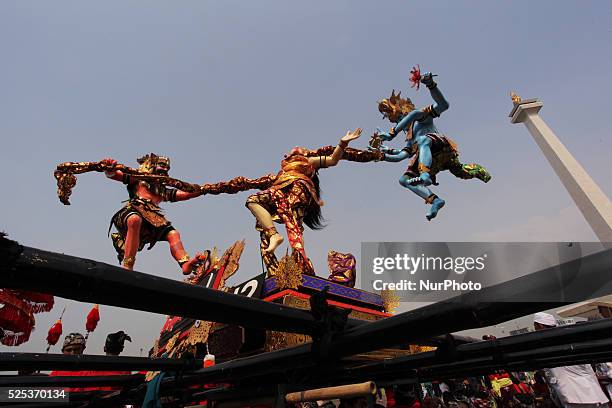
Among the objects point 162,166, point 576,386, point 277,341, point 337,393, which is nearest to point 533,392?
point 576,386

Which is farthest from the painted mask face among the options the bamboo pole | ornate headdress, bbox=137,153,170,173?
the bamboo pole

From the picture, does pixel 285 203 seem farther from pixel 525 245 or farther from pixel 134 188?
pixel 525 245

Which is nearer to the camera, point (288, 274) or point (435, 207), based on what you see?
point (288, 274)

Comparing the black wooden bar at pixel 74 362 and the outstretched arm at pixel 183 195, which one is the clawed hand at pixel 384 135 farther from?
the black wooden bar at pixel 74 362

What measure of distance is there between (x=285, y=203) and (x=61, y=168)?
307 centimetres

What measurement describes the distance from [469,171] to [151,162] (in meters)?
5.94

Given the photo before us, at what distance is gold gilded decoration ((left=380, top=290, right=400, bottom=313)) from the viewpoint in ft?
17.0

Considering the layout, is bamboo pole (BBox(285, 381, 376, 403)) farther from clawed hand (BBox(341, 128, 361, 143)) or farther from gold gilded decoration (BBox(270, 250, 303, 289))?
clawed hand (BBox(341, 128, 361, 143))

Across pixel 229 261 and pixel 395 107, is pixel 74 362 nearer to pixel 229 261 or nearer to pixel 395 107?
pixel 229 261

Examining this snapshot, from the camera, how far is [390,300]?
5191mm

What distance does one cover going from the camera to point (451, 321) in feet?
3.94

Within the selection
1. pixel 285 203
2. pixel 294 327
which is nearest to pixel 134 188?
pixel 285 203

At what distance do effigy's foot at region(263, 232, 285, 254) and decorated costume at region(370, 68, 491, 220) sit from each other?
9.99 feet

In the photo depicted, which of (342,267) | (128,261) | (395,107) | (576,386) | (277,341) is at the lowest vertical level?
(576,386)
